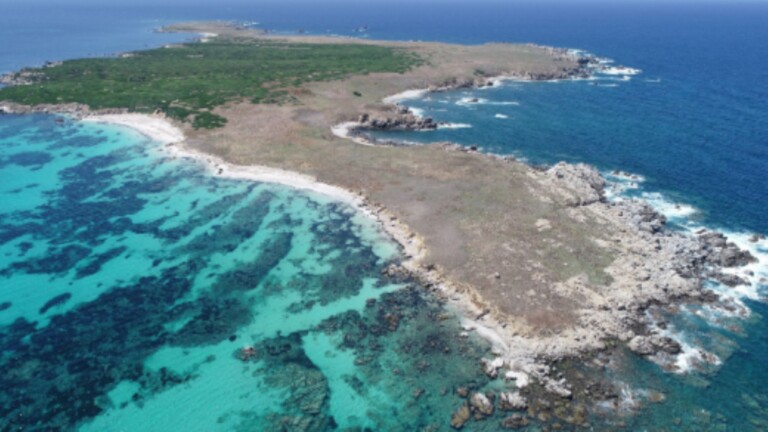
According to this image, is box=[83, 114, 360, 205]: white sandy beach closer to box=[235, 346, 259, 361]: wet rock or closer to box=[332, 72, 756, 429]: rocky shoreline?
box=[332, 72, 756, 429]: rocky shoreline

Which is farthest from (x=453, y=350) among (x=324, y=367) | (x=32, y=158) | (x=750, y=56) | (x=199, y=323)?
(x=750, y=56)

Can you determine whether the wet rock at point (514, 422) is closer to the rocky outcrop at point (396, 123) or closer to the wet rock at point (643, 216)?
the wet rock at point (643, 216)

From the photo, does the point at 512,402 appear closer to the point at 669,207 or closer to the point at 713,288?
the point at 713,288

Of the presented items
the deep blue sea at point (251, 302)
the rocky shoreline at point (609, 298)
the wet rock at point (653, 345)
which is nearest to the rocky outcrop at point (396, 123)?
the deep blue sea at point (251, 302)

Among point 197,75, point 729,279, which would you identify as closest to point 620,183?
point 729,279

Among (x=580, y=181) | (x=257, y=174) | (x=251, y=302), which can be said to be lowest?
(x=251, y=302)

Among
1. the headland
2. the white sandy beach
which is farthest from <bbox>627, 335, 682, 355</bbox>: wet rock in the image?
the white sandy beach

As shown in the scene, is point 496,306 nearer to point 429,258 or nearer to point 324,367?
point 429,258
